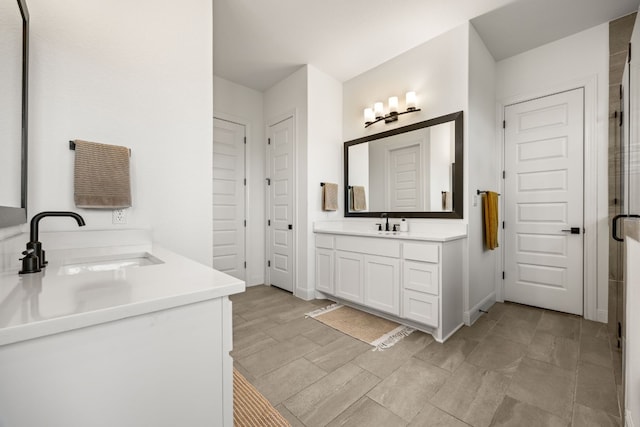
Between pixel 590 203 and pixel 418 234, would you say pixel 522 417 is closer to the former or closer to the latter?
pixel 418 234

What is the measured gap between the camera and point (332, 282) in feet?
9.89

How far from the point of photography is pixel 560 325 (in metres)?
2.44

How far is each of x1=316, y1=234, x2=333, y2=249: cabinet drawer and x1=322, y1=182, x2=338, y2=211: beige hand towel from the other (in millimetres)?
387

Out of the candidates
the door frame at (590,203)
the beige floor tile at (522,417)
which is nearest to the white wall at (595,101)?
the door frame at (590,203)

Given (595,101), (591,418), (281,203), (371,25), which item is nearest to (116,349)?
(591,418)

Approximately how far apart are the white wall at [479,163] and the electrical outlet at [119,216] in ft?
8.89

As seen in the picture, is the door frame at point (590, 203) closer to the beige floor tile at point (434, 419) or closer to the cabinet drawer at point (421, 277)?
the cabinet drawer at point (421, 277)

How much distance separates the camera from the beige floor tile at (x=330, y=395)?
139 cm

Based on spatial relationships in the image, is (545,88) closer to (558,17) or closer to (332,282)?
(558,17)

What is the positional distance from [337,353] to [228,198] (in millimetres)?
2505

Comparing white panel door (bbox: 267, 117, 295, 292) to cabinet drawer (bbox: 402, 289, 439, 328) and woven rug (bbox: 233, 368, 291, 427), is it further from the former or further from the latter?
woven rug (bbox: 233, 368, 291, 427)

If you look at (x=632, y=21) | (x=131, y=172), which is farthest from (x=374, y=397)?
(x=632, y=21)

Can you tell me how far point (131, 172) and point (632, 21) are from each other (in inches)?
165

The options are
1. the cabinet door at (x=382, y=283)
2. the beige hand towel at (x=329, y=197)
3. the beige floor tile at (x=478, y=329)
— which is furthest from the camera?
the beige hand towel at (x=329, y=197)
